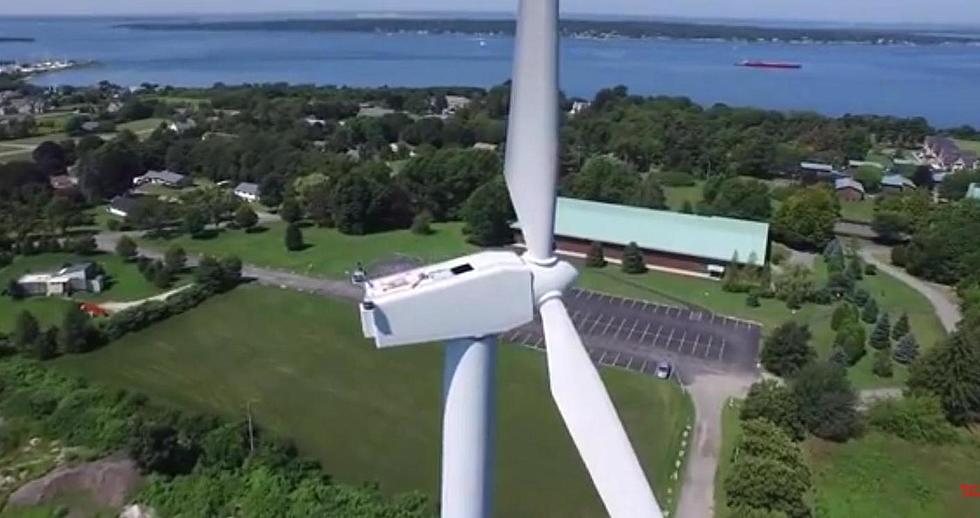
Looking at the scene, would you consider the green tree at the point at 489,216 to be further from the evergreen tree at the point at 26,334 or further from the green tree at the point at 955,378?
the green tree at the point at 955,378

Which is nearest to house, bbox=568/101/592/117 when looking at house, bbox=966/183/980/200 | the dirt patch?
house, bbox=966/183/980/200

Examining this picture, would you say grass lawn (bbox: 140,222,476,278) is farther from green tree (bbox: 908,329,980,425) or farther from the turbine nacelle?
the turbine nacelle

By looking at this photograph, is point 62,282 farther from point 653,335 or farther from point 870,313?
point 870,313

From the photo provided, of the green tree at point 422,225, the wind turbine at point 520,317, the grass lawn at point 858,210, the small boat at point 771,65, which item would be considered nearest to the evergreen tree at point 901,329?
the grass lawn at point 858,210

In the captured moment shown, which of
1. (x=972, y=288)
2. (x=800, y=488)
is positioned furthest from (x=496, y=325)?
(x=972, y=288)

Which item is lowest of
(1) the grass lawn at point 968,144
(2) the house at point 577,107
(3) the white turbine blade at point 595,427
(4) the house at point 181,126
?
(1) the grass lawn at point 968,144

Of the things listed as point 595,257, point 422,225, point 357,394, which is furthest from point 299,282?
point 595,257

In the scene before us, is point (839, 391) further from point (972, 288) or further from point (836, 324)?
point (972, 288)
